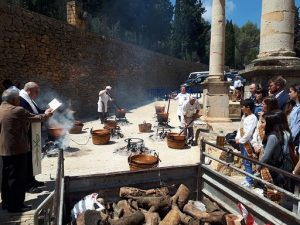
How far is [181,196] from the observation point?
3.83 meters

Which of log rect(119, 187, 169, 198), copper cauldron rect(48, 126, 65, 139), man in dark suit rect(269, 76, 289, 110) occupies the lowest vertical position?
log rect(119, 187, 169, 198)

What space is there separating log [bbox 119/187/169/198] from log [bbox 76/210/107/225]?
0.54m

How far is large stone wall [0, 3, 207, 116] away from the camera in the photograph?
11414 mm

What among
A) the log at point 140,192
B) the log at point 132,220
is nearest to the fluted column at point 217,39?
the log at point 140,192

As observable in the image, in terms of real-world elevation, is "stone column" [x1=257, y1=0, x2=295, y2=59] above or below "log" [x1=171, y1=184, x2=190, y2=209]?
above

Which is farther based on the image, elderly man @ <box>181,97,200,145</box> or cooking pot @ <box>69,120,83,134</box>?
cooking pot @ <box>69,120,83,134</box>

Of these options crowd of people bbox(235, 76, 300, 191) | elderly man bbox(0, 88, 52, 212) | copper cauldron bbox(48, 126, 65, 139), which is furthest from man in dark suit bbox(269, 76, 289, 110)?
copper cauldron bbox(48, 126, 65, 139)

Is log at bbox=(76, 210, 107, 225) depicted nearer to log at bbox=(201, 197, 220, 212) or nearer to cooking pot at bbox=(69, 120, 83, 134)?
log at bbox=(201, 197, 220, 212)

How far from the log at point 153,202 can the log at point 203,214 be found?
256 mm

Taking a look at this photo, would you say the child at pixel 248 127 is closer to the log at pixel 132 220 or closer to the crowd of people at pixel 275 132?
the crowd of people at pixel 275 132

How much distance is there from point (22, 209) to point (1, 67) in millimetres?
7911

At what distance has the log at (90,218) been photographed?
3073 mm

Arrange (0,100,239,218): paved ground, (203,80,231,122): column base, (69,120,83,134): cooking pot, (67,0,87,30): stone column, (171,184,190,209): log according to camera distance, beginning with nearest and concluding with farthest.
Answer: (171,184,190,209): log < (0,100,239,218): paved ground < (69,120,83,134): cooking pot < (203,80,231,122): column base < (67,0,87,30): stone column

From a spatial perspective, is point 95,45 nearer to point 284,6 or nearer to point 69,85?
point 69,85
